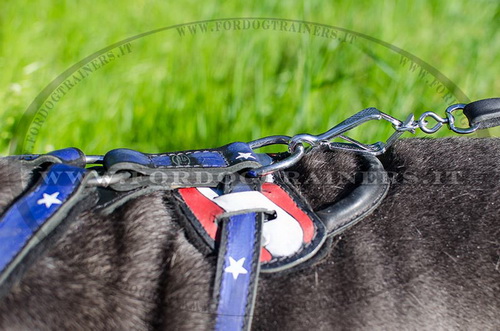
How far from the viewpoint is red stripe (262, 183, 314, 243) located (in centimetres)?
142

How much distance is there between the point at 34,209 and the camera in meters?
1.28

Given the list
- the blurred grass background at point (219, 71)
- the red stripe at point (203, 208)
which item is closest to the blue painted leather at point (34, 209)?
the red stripe at point (203, 208)

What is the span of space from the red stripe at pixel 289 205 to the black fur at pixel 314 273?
0.08 metres

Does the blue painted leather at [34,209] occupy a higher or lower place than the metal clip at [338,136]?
lower

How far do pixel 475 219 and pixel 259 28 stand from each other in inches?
86.1

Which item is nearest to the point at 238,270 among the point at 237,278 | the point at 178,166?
the point at 237,278

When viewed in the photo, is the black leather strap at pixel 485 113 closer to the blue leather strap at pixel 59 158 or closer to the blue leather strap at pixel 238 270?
Result: the blue leather strap at pixel 238 270

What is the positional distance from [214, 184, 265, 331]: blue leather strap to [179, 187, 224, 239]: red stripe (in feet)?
0.12

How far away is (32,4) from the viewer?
3492 mm

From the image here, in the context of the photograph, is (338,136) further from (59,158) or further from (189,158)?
(59,158)

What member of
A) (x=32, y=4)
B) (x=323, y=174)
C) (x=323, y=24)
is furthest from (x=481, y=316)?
(x=32, y=4)

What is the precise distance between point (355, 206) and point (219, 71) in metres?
1.89

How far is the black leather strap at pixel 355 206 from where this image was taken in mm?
1457

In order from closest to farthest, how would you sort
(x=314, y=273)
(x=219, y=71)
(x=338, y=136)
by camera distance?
(x=314, y=273)
(x=338, y=136)
(x=219, y=71)
